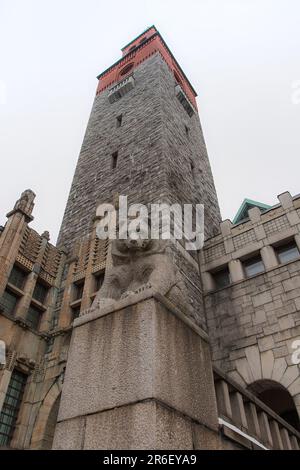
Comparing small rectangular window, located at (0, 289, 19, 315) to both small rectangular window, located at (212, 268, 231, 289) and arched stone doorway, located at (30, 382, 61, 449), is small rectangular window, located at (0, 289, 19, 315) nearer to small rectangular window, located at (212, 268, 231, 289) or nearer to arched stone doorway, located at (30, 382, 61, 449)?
arched stone doorway, located at (30, 382, 61, 449)

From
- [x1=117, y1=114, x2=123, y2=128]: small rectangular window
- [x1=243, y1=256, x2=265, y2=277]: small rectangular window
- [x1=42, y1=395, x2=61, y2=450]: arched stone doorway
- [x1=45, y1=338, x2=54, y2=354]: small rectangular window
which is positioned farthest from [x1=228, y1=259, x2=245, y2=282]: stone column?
[x1=117, y1=114, x2=123, y2=128]: small rectangular window

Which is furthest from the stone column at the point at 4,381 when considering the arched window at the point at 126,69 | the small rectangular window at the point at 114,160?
the arched window at the point at 126,69

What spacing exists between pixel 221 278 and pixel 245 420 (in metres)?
7.17

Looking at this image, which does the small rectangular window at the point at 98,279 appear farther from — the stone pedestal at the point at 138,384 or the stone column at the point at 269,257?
the stone pedestal at the point at 138,384

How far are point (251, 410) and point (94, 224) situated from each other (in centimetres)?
972

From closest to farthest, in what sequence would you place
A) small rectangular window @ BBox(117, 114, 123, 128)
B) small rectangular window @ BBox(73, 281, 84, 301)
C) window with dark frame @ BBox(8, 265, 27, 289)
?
window with dark frame @ BBox(8, 265, 27, 289)
small rectangular window @ BBox(73, 281, 84, 301)
small rectangular window @ BBox(117, 114, 123, 128)

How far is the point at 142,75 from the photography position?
835 inches

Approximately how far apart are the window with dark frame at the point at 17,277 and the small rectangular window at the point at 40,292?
1.77 ft

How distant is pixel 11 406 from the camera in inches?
344

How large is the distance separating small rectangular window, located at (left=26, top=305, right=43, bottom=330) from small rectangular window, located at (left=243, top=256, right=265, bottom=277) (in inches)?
252

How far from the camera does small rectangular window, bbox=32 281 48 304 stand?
36.5ft

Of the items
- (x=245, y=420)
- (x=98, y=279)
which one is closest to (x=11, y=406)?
(x=98, y=279)
